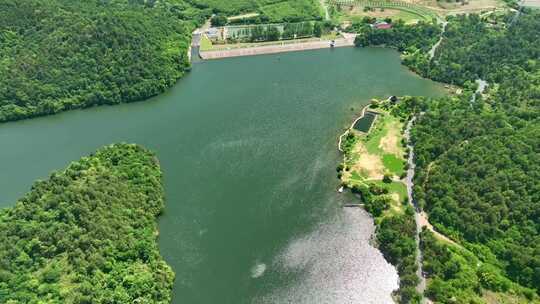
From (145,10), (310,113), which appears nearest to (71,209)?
(310,113)

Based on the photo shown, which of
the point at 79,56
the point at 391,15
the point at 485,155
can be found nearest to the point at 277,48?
the point at 391,15

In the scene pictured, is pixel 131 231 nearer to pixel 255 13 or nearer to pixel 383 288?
pixel 383 288

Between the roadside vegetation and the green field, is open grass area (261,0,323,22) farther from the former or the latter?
the roadside vegetation

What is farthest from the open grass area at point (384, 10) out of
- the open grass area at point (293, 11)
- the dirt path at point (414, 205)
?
the dirt path at point (414, 205)

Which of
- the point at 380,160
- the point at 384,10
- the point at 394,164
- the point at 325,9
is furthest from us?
the point at 325,9

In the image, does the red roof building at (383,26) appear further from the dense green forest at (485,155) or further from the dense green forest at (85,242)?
the dense green forest at (85,242)

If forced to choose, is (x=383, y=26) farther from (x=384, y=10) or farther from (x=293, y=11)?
(x=293, y=11)

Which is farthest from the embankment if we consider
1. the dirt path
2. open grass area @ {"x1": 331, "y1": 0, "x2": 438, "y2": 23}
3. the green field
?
the dirt path
